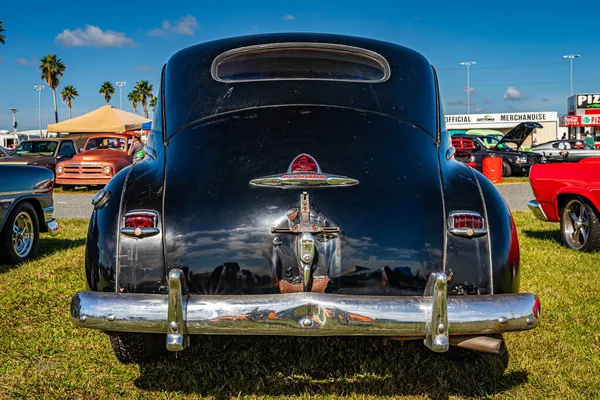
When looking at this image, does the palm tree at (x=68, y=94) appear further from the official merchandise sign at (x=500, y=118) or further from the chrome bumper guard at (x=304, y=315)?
the chrome bumper guard at (x=304, y=315)

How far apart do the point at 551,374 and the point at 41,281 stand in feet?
14.1

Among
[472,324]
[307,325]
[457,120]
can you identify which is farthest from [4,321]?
[457,120]

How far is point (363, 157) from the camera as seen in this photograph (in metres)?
2.81

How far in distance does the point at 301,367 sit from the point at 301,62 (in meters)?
1.72

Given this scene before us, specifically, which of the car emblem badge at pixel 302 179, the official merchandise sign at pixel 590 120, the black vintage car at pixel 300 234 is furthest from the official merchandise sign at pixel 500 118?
the car emblem badge at pixel 302 179

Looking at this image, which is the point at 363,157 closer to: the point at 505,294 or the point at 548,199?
the point at 505,294

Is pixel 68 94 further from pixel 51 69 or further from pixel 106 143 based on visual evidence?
pixel 106 143

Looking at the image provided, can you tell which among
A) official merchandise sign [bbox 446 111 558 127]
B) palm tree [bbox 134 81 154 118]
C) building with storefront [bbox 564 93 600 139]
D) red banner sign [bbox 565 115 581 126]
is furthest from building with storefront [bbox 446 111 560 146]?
palm tree [bbox 134 81 154 118]

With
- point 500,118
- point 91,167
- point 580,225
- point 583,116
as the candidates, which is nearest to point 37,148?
point 91,167

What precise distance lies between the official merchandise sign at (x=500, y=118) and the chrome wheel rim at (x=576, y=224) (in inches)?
2211

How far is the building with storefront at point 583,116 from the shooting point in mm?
49844

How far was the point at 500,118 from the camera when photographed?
202 feet

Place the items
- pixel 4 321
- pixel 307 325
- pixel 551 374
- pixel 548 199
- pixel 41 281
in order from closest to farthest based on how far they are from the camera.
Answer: pixel 307 325
pixel 551 374
pixel 4 321
pixel 41 281
pixel 548 199

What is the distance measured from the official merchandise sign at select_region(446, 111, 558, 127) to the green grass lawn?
5982cm
